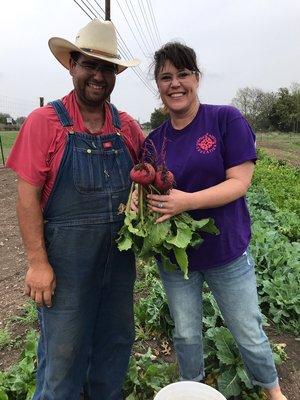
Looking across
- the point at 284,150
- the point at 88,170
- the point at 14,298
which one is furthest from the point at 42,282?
the point at 284,150

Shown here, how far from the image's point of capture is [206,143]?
2.41m

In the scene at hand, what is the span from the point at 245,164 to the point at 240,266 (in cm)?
59

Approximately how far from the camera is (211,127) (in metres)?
2.43

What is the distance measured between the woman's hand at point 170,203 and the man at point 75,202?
249 millimetres

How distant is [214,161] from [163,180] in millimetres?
314

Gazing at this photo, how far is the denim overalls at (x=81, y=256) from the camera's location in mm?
2365

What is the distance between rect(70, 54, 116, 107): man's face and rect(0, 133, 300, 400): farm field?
192 cm

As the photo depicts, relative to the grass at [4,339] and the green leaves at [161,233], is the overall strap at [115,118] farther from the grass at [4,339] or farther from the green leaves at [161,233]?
the grass at [4,339]

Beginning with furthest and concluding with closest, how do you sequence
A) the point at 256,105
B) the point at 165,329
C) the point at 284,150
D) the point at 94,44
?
the point at 256,105, the point at 284,150, the point at 165,329, the point at 94,44

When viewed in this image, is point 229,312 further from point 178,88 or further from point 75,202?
point 178,88

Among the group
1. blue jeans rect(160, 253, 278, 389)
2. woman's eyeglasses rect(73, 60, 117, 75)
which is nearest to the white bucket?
blue jeans rect(160, 253, 278, 389)

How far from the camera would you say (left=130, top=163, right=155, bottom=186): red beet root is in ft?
7.51

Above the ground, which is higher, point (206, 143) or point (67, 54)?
point (67, 54)

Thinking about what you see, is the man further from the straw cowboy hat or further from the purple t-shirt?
the purple t-shirt
